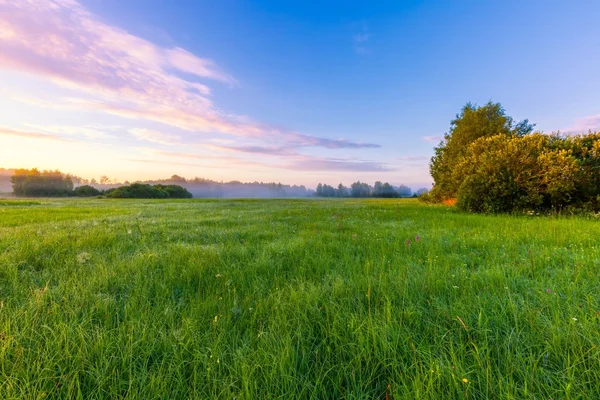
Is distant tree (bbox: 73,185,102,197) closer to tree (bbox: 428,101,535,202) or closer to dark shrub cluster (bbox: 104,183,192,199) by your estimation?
dark shrub cluster (bbox: 104,183,192,199)

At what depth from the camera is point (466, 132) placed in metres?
25.0

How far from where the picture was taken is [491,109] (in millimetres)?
24828

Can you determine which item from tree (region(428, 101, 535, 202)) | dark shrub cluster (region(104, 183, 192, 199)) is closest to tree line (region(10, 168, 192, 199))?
dark shrub cluster (region(104, 183, 192, 199))

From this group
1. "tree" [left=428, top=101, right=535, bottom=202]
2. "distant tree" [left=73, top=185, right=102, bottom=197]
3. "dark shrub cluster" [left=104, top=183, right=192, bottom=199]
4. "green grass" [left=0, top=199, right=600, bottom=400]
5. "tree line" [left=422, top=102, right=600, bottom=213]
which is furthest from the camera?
"distant tree" [left=73, top=185, right=102, bottom=197]

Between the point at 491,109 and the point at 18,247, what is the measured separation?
35348 millimetres

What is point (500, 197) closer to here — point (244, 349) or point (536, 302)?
point (536, 302)

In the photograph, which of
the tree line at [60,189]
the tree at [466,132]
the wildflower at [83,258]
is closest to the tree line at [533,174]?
the tree at [466,132]

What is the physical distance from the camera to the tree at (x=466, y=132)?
24.1 m

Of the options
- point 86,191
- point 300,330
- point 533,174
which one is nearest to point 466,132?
point 533,174

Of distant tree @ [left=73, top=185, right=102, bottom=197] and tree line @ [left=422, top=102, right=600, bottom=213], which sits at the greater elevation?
tree line @ [left=422, top=102, right=600, bottom=213]

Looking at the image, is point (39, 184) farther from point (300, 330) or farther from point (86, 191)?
point (300, 330)

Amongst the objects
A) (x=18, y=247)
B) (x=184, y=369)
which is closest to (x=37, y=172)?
(x=18, y=247)

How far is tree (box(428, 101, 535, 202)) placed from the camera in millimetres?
24106

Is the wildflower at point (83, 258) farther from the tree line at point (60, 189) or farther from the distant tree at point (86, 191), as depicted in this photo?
the distant tree at point (86, 191)
